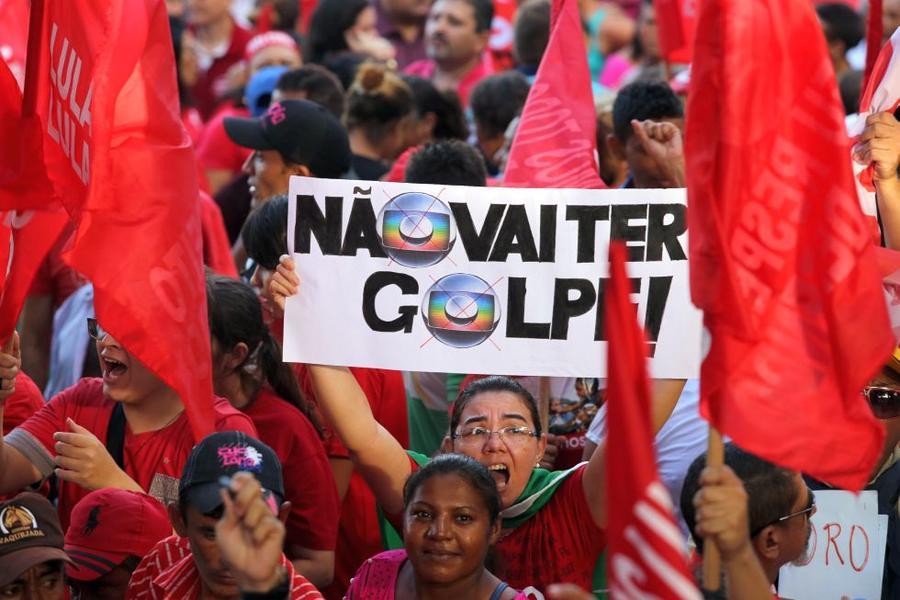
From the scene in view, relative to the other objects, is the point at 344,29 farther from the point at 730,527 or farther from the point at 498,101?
→ the point at 730,527

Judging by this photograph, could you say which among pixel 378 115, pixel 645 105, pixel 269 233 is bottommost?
pixel 269 233

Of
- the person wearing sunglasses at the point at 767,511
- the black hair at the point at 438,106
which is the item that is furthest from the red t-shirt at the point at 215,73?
the person wearing sunglasses at the point at 767,511

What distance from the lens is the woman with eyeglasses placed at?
4.40 m

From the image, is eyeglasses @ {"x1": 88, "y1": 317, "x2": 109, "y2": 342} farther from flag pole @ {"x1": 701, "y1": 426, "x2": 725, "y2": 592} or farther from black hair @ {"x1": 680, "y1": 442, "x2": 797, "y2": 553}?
flag pole @ {"x1": 701, "y1": 426, "x2": 725, "y2": 592}

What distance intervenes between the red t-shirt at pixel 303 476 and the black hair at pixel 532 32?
171 inches

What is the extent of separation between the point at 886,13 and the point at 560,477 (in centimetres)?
527

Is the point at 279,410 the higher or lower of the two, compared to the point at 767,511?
higher

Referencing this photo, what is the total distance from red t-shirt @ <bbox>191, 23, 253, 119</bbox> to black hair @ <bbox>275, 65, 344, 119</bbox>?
11.2ft

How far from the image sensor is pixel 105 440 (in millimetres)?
4789

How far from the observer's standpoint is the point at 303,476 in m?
4.81

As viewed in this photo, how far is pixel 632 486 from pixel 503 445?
1549mm

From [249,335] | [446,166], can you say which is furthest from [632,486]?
[446,166]

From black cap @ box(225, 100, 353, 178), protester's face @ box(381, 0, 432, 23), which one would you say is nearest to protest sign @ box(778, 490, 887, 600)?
black cap @ box(225, 100, 353, 178)

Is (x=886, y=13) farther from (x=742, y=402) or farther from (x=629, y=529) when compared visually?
(x=629, y=529)
